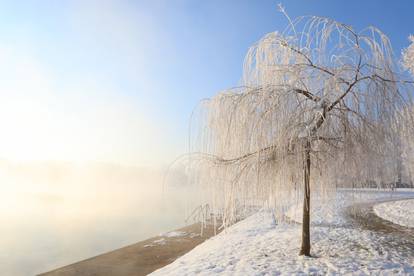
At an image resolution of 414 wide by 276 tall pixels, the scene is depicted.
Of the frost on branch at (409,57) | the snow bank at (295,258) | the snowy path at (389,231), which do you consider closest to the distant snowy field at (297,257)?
the snow bank at (295,258)

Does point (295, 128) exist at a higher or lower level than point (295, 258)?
higher

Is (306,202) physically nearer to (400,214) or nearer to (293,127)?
(293,127)

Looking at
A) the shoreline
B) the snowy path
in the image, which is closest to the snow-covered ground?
the snowy path

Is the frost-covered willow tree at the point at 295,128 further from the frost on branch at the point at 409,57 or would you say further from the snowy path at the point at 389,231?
the frost on branch at the point at 409,57

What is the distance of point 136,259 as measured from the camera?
11.9 metres

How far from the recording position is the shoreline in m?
10.4

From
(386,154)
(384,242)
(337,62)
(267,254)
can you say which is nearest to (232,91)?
(337,62)

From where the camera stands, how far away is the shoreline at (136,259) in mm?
10383

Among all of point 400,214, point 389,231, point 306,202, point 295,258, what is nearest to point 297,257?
point 295,258

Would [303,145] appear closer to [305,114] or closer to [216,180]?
[305,114]

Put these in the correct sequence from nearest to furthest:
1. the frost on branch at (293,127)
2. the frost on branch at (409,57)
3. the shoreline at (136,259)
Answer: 1. the frost on branch at (293,127)
2. the shoreline at (136,259)
3. the frost on branch at (409,57)

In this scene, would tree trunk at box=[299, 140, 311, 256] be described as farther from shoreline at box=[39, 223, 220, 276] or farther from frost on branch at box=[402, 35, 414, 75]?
frost on branch at box=[402, 35, 414, 75]

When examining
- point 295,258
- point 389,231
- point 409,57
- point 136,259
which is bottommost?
point 136,259

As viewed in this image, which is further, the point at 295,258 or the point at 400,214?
the point at 400,214
